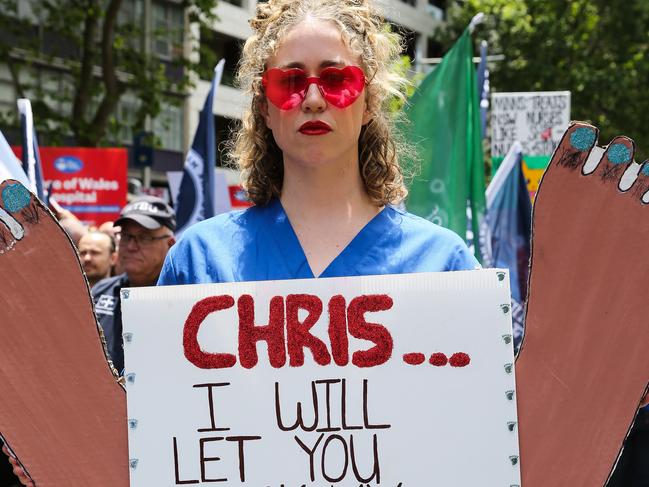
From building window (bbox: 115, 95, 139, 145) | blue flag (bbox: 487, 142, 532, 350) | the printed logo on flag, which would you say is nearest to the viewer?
blue flag (bbox: 487, 142, 532, 350)

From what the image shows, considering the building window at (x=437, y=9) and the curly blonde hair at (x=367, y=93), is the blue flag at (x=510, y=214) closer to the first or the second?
the curly blonde hair at (x=367, y=93)

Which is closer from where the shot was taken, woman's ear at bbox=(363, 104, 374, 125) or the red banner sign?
woman's ear at bbox=(363, 104, 374, 125)

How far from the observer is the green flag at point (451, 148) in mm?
5469

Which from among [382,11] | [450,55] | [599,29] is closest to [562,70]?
[599,29]

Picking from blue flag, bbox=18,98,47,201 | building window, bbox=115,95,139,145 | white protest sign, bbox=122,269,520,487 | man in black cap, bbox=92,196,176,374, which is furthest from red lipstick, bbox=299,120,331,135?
building window, bbox=115,95,139,145

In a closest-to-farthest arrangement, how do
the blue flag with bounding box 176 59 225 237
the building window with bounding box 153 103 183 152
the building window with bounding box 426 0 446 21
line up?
the blue flag with bounding box 176 59 225 237, the building window with bounding box 153 103 183 152, the building window with bounding box 426 0 446 21

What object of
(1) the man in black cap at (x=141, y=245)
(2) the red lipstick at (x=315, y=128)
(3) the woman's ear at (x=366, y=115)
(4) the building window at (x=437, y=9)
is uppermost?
(4) the building window at (x=437, y=9)

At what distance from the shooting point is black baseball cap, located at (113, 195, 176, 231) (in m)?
4.95

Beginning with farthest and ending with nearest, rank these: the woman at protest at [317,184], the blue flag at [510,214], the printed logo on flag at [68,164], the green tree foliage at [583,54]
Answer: the green tree foliage at [583,54] → the printed logo on flag at [68,164] → the blue flag at [510,214] → the woman at protest at [317,184]

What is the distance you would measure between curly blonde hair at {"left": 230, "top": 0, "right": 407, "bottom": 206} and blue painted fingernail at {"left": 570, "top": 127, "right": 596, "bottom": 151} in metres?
0.39

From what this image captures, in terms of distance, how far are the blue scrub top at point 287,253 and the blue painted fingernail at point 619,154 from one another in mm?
317

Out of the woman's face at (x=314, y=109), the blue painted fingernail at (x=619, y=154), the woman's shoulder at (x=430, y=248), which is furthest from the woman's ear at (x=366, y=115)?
the blue painted fingernail at (x=619, y=154)

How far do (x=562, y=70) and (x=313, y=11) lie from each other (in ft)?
62.4

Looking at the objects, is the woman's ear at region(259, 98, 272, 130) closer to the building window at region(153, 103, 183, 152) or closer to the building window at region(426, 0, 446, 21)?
the building window at region(153, 103, 183, 152)
